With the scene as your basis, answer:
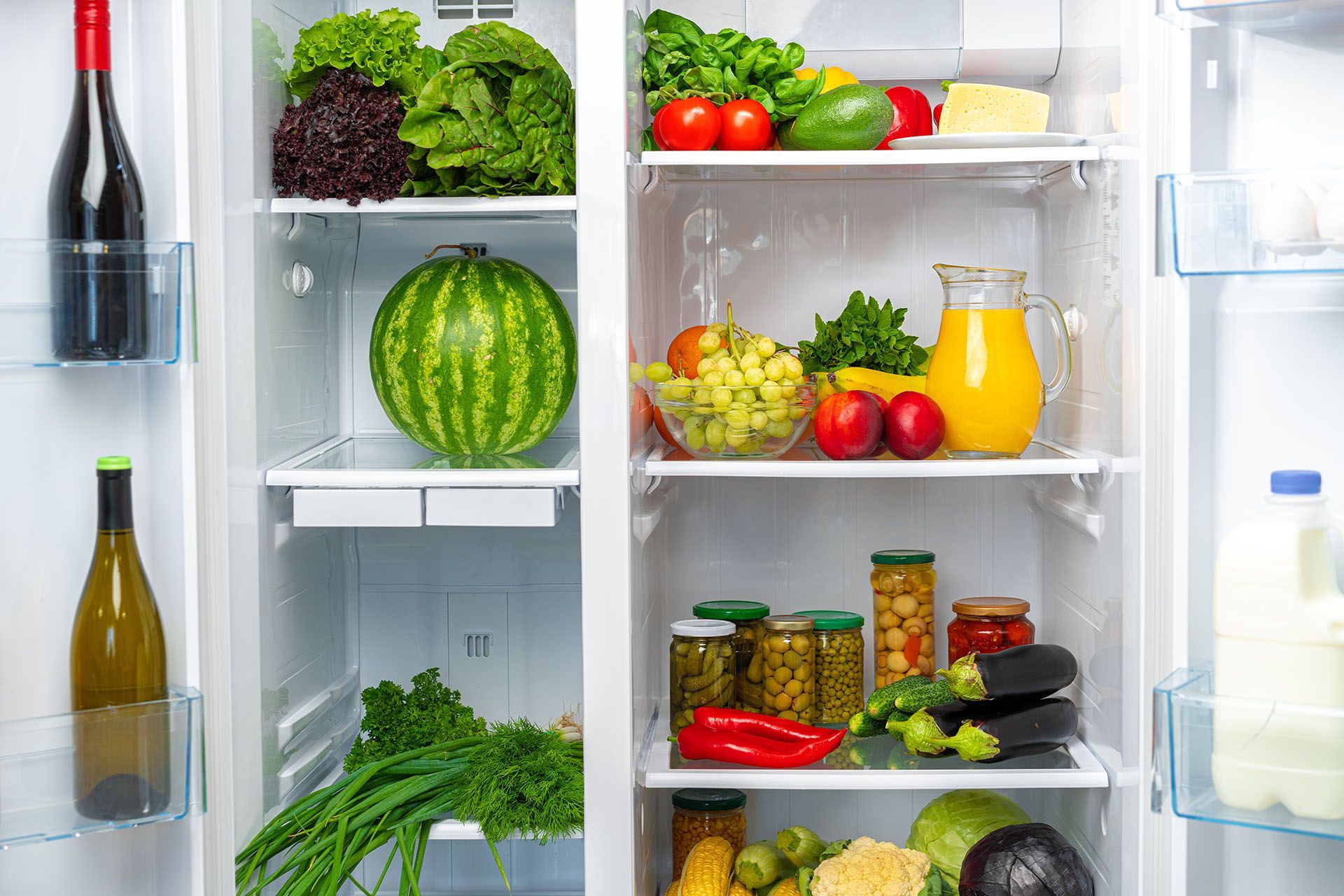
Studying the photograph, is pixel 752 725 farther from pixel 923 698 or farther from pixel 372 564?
pixel 372 564

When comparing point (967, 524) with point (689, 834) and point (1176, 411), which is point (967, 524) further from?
point (1176, 411)

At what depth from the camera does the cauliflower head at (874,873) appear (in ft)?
4.90

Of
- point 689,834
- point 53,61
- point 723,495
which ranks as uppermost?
point 53,61

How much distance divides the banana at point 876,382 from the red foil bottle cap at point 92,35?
1.02 metres

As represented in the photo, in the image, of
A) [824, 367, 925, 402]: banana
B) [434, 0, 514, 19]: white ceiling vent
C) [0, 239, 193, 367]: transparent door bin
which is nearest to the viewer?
[0, 239, 193, 367]: transparent door bin

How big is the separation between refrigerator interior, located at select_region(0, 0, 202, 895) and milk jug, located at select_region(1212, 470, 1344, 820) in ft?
3.23

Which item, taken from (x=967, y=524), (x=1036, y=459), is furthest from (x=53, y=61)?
(x=967, y=524)

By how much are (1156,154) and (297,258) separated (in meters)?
1.16

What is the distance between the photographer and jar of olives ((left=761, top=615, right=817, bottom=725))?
168cm

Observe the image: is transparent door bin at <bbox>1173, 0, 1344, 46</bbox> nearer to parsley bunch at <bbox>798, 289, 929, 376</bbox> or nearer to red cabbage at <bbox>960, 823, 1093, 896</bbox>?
parsley bunch at <bbox>798, 289, 929, 376</bbox>

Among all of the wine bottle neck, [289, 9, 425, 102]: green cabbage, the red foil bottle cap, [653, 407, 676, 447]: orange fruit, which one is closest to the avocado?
[653, 407, 676, 447]: orange fruit

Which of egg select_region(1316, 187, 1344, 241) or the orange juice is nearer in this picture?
egg select_region(1316, 187, 1344, 241)

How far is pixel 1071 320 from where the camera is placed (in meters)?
1.67

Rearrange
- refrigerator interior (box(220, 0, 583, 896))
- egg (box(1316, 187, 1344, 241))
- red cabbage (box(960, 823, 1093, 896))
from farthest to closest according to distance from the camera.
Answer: refrigerator interior (box(220, 0, 583, 896)), red cabbage (box(960, 823, 1093, 896)), egg (box(1316, 187, 1344, 241))
